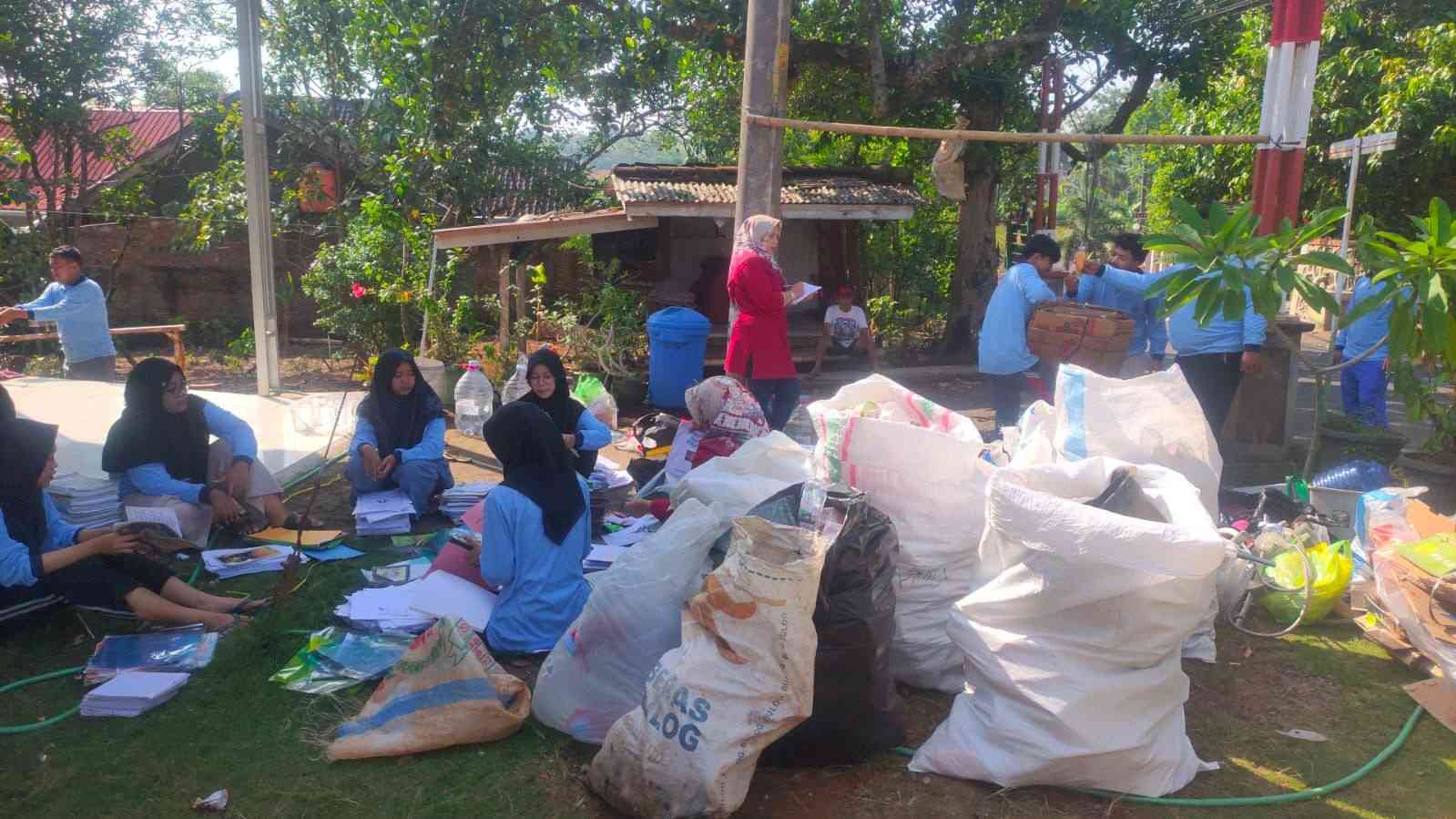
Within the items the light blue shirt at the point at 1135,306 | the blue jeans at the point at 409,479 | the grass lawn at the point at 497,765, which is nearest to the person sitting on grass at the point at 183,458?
the blue jeans at the point at 409,479

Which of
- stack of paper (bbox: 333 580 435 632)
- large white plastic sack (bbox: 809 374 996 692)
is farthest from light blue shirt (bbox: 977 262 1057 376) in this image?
stack of paper (bbox: 333 580 435 632)

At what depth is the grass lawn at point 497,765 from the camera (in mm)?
2875

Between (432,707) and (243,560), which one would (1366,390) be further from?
(243,560)

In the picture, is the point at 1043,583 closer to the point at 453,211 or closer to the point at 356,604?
the point at 356,604

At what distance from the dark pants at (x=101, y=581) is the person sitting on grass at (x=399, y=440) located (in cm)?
148

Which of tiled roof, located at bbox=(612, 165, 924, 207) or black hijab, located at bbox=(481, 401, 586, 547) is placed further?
tiled roof, located at bbox=(612, 165, 924, 207)

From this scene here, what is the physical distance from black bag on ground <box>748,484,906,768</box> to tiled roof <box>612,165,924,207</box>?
699 centimetres

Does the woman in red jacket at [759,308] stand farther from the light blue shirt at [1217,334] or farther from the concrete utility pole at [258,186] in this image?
→ the concrete utility pole at [258,186]

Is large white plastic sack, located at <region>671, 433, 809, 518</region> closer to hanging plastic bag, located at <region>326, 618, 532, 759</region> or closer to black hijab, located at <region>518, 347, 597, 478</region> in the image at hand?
hanging plastic bag, located at <region>326, 618, 532, 759</region>

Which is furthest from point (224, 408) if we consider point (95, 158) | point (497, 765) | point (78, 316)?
point (95, 158)

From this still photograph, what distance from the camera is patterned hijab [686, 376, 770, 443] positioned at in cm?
534

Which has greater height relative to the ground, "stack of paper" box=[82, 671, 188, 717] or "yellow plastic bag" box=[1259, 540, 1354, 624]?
"yellow plastic bag" box=[1259, 540, 1354, 624]

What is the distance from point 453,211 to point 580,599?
819cm

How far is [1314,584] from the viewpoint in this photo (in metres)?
4.14
